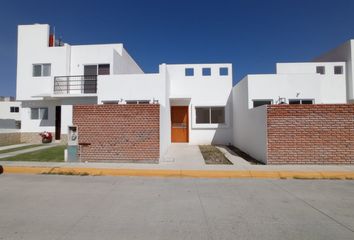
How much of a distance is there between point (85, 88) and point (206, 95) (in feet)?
29.0

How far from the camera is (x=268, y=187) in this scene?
6133 mm

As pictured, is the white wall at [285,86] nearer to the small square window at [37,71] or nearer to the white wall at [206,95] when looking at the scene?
the white wall at [206,95]

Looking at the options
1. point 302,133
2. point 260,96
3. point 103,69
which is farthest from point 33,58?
point 302,133

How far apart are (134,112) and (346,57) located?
19013 mm

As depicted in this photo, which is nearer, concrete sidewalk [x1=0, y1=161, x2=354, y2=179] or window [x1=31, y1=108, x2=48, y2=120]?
concrete sidewalk [x1=0, y1=161, x2=354, y2=179]

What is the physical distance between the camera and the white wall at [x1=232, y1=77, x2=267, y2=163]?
30.2 ft

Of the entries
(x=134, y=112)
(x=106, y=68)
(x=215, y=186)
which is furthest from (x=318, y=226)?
(x=106, y=68)

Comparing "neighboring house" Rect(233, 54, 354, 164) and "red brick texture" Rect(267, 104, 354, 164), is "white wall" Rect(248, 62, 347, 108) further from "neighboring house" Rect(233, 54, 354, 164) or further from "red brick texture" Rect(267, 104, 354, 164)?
"red brick texture" Rect(267, 104, 354, 164)

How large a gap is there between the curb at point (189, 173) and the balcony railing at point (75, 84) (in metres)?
9.20

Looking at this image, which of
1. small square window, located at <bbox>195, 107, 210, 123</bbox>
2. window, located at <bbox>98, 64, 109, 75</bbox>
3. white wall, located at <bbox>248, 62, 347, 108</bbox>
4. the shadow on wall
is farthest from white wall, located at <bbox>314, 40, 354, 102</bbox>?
window, located at <bbox>98, 64, 109, 75</bbox>

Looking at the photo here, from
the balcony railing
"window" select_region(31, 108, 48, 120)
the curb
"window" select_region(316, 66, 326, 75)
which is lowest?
the curb

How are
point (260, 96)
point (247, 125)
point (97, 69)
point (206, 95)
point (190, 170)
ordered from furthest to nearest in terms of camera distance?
1. point (97, 69)
2. point (206, 95)
3. point (260, 96)
4. point (247, 125)
5. point (190, 170)

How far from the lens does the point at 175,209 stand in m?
4.53

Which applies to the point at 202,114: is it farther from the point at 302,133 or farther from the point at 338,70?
the point at 338,70
